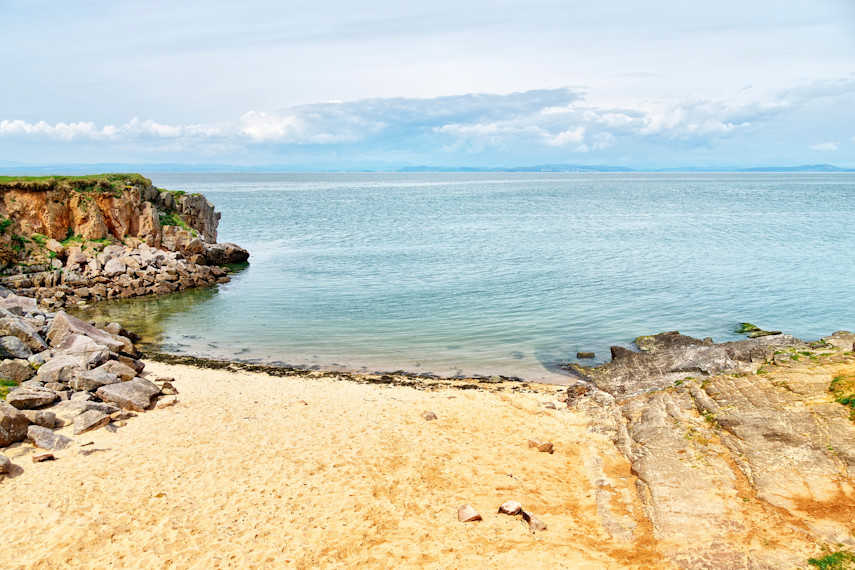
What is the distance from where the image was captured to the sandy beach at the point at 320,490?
400 inches

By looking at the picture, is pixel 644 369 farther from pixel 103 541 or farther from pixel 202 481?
pixel 103 541

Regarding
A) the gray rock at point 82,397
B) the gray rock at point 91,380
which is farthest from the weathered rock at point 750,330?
the gray rock at point 82,397

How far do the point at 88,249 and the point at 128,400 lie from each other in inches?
968

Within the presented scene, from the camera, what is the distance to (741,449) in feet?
42.7

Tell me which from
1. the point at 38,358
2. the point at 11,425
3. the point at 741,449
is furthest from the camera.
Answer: the point at 38,358

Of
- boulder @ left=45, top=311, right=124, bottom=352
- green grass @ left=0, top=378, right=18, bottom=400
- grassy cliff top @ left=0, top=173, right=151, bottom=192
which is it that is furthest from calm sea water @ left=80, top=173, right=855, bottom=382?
→ grassy cliff top @ left=0, top=173, right=151, bottom=192

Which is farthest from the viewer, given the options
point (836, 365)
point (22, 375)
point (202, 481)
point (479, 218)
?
point (479, 218)

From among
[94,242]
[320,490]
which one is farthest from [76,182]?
[320,490]

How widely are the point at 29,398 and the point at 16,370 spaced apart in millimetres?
2073

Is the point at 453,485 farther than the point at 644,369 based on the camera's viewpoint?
No

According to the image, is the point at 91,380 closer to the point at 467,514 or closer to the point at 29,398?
the point at 29,398

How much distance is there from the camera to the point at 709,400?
15.6 meters

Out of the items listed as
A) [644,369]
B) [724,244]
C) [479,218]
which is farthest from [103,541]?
[479,218]

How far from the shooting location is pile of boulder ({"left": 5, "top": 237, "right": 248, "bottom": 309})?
3312 cm
